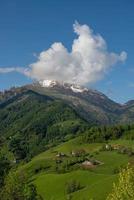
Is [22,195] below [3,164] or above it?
below

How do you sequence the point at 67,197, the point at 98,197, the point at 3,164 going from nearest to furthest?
the point at 3,164
the point at 98,197
the point at 67,197

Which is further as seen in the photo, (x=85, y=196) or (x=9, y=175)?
(x=85, y=196)

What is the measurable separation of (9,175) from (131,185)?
22342 millimetres

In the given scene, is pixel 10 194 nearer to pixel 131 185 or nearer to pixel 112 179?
pixel 131 185

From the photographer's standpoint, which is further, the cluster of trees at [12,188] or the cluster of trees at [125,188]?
the cluster of trees at [12,188]

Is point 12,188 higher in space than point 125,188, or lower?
higher

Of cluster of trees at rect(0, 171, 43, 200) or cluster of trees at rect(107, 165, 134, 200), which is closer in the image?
cluster of trees at rect(107, 165, 134, 200)

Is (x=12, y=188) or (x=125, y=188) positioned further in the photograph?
(x=12, y=188)

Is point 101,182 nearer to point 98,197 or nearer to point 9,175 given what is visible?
point 98,197

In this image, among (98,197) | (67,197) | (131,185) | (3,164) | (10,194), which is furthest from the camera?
(67,197)

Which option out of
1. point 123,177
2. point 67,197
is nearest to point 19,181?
point 123,177

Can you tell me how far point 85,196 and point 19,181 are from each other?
102 metres

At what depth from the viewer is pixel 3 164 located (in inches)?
3425

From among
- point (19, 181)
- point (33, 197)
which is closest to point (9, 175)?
point (19, 181)
